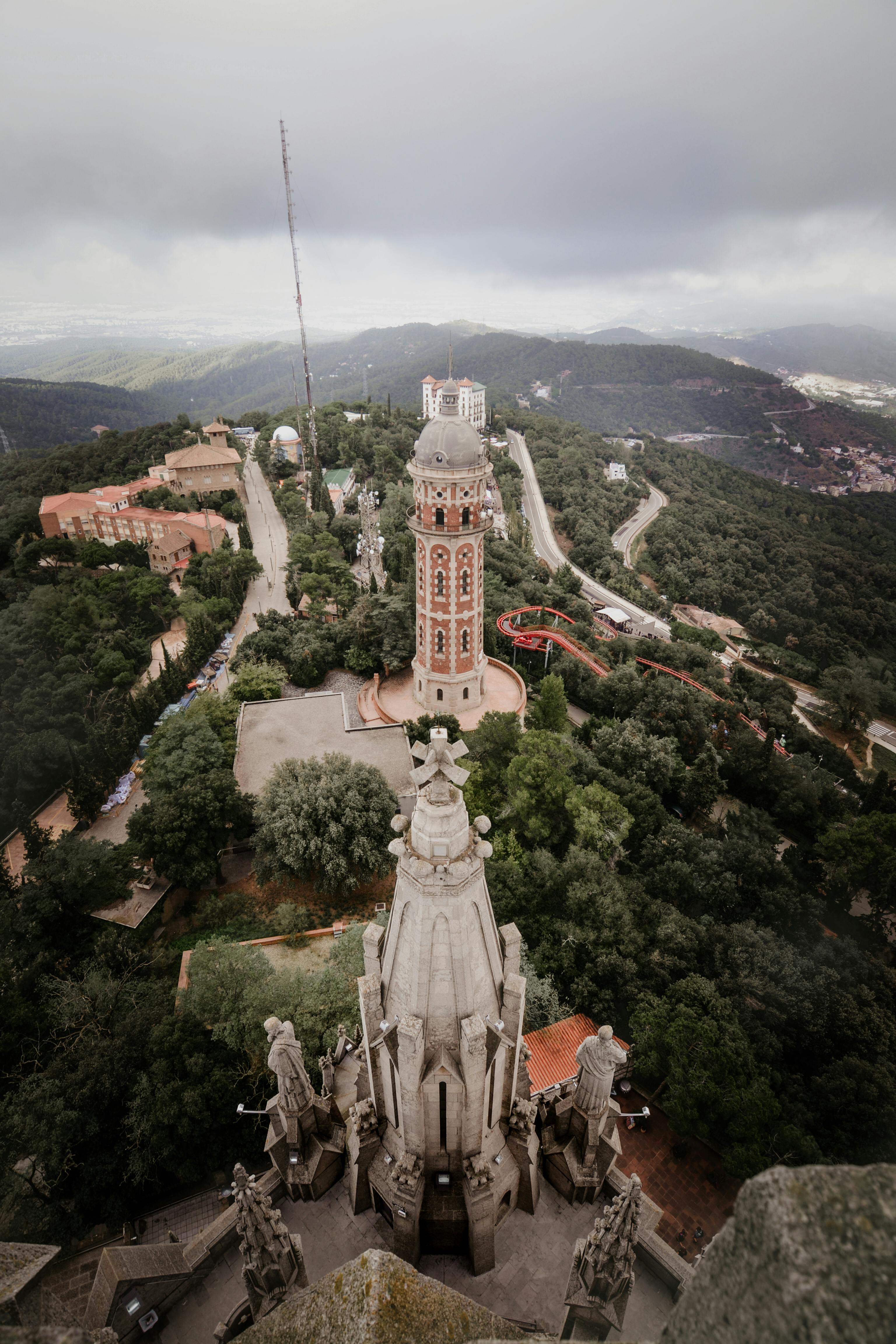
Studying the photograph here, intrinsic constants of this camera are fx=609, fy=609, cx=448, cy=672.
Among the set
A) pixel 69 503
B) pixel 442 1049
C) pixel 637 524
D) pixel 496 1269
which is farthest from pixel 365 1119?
pixel 637 524

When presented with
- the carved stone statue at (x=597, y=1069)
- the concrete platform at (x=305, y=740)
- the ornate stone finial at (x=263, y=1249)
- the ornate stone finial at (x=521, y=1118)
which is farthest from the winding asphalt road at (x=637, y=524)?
the ornate stone finial at (x=263, y=1249)

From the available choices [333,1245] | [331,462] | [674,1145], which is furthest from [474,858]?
[331,462]

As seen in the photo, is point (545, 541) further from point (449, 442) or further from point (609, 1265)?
point (609, 1265)

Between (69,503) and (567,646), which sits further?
(69,503)

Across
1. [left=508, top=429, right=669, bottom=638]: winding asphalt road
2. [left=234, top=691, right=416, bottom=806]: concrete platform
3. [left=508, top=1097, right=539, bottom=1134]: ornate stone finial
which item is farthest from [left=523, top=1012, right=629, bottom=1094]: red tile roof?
[left=508, top=429, right=669, bottom=638]: winding asphalt road

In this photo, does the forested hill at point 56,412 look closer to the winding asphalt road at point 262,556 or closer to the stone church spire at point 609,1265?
the winding asphalt road at point 262,556

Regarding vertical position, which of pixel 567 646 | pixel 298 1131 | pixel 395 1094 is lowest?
pixel 567 646
